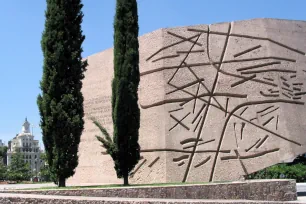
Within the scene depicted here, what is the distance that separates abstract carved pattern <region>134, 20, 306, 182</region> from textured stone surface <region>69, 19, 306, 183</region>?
4 centimetres

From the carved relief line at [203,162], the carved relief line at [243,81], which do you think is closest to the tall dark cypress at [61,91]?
the carved relief line at [203,162]

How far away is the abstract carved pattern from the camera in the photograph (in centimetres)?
1504

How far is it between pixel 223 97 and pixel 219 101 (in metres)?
0.23

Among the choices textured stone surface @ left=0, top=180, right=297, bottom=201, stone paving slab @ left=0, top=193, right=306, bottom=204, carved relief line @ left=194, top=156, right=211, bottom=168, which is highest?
carved relief line @ left=194, top=156, right=211, bottom=168

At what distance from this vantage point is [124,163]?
11.7 m

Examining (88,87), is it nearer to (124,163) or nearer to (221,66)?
(221,66)

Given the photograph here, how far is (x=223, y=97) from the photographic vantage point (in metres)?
15.6

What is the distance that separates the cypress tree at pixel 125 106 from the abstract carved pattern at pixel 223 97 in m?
3.45

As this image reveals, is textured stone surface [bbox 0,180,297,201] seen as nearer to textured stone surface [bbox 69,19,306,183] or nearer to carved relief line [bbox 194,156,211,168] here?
textured stone surface [bbox 69,19,306,183]

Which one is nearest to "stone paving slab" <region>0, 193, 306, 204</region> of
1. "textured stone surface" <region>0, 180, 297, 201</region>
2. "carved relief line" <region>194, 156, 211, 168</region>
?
"textured stone surface" <region>0, 180, 297, 201</region>

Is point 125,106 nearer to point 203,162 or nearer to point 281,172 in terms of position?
point 203,162

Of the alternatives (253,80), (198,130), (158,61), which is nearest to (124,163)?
(198,130)

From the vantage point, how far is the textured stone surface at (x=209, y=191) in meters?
8.77

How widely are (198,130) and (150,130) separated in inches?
70.7
